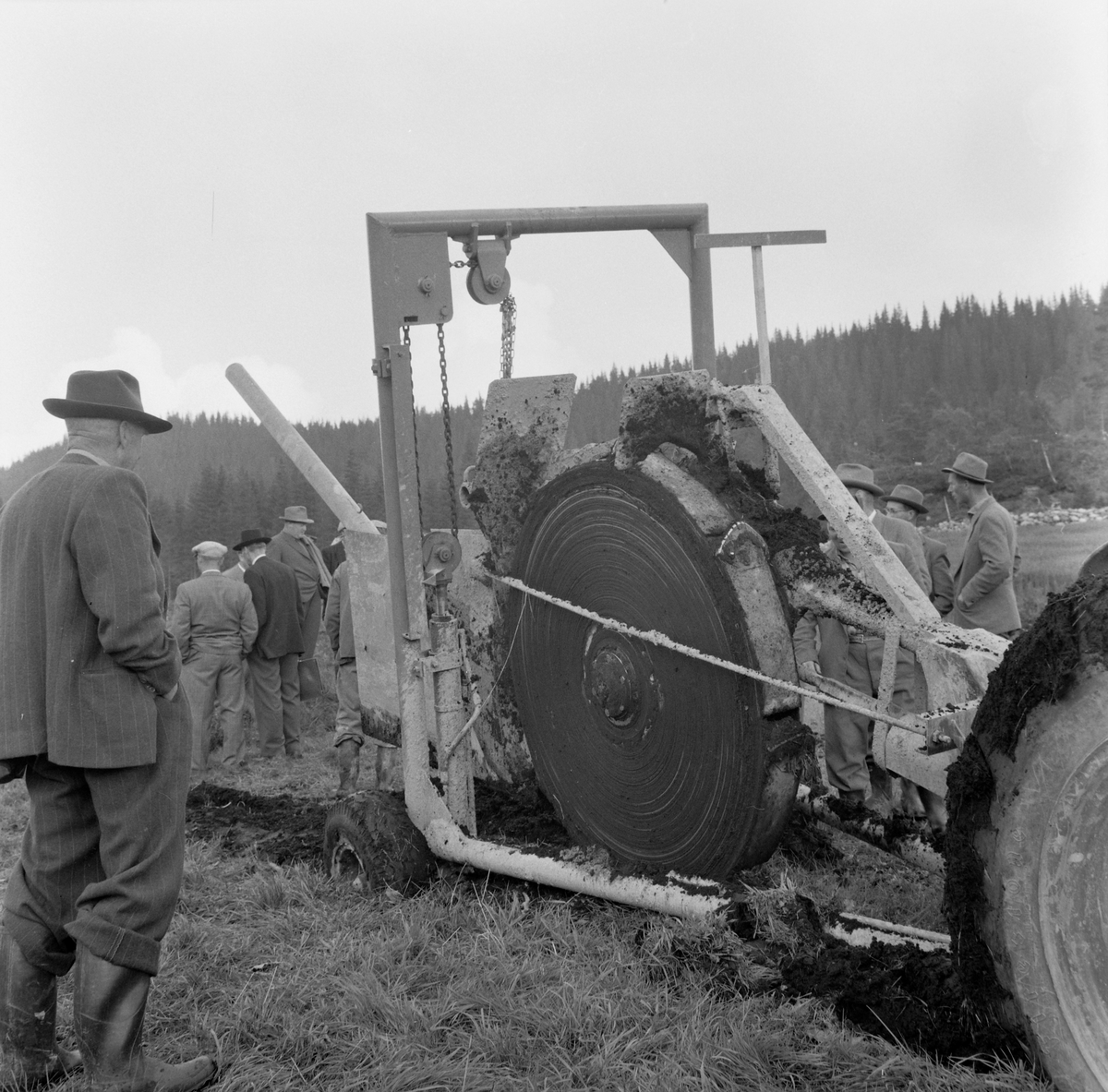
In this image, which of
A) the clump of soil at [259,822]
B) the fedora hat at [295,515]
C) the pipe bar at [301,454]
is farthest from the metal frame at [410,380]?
the fedora hat at [295,515]

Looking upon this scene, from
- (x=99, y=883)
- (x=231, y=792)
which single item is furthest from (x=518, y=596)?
(x=231, y=792)

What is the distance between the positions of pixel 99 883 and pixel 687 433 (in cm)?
243

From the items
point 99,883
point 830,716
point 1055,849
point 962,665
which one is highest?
point 962,665

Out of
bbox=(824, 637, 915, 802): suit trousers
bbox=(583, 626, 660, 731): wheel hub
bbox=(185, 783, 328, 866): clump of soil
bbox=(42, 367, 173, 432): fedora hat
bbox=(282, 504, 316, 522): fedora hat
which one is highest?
bbox=(42, 367, 173, 432): fedora hat

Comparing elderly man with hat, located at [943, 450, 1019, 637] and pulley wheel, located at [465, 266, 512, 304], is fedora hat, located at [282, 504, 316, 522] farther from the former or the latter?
pulley wheel, located at [465, 266, 512, 304]

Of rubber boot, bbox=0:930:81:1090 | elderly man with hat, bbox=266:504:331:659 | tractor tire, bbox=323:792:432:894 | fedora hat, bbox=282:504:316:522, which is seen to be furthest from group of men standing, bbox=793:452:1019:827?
fedora hat, bbox=282:504:316:522

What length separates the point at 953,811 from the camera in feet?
8.93

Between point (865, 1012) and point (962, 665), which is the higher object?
point (962, 665)

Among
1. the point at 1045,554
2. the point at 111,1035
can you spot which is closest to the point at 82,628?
the point at 111,1035

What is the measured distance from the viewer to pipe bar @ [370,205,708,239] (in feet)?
14.9

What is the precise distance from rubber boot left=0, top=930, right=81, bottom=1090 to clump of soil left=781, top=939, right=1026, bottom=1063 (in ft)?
7.43

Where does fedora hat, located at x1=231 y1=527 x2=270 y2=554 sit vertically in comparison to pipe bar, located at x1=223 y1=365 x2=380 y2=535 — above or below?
below

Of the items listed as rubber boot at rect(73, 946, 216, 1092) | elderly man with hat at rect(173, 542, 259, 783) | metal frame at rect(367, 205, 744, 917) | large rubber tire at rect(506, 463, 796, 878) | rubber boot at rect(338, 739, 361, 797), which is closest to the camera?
rubber boot at rect(73, 946, 216, 1092)

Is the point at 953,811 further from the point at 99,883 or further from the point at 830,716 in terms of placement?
the point at 830,716
